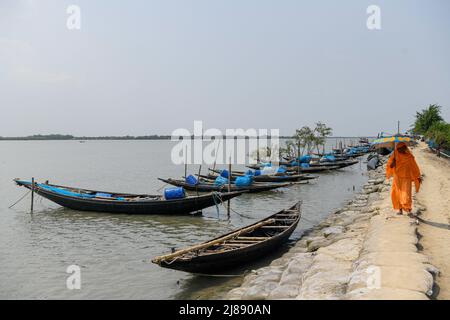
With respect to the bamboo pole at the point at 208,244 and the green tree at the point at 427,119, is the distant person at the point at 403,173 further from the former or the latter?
the green tree at the point at 427,119

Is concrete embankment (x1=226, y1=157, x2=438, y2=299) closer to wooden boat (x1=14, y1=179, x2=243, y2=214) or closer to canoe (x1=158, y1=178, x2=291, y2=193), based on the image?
wooden boat (x1=14, y1=179, x2=243, y2=214)

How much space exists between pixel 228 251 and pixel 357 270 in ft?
11.2

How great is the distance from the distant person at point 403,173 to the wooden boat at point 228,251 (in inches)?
129

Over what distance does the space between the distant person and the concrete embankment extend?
510 millimetres

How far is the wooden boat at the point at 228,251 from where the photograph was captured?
8227mm

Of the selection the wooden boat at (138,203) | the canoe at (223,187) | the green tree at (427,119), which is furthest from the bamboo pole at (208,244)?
the green tree at (427,119)

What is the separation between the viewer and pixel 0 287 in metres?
9.26

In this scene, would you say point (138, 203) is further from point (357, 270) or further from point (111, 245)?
point (357, 270)

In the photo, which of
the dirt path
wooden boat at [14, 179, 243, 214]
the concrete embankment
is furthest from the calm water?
the dirt path

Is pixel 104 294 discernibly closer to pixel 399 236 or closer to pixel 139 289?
pixel 139 289

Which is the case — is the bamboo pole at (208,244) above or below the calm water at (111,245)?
above
